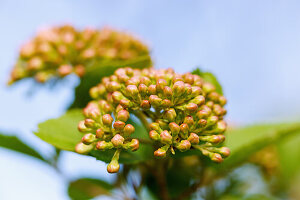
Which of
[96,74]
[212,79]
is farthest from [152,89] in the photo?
[96,74]

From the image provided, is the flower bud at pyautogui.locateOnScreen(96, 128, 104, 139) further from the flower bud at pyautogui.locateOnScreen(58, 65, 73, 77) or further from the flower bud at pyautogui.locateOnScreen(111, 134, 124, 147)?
the flower bud at pyautogui.locateOnScreen(58, 65, 73, 77)

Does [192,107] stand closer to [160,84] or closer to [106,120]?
[160,84]

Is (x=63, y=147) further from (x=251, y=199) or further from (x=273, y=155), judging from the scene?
(x=273, y=155)

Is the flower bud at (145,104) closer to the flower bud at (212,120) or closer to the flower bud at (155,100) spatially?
the flower bud at (155,100)

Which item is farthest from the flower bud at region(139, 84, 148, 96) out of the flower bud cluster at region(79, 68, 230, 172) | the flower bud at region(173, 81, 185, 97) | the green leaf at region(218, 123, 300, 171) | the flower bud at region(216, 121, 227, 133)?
the green leaf at region(218, 123, 300, 171)

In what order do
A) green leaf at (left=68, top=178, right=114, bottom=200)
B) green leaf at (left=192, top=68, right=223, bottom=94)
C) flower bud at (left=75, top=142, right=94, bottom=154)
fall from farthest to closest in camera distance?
green leaf at (left=68, top=178, right=114, bottom=200), green leaf at (left=192, top=68, right=223, bottom=94), flower bud at (left=75, top=142, right=94, bottom=154)
